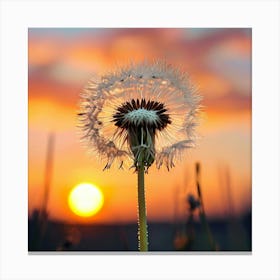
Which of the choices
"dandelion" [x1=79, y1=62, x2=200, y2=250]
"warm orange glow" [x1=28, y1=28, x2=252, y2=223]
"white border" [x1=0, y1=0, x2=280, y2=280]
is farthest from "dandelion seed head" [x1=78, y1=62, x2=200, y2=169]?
"white border" [x1=0, y1=0, x2=280, y2=280]

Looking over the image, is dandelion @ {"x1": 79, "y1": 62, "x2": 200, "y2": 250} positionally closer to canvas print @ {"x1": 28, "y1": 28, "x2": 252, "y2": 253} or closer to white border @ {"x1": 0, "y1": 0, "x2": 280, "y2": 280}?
canvas print @ {"x1": 28, "y1": 28, "x2": 252, "y2": 253}

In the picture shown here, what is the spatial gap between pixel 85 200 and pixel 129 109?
25.3 inches

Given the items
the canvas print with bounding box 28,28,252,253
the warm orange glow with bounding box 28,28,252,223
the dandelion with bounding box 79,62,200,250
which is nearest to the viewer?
the dandelion with bounding box 79,62,200,250

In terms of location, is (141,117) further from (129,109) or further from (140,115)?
(129,109)

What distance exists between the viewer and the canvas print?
3014 millimetres

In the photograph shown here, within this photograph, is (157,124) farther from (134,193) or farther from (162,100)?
(134,193)
